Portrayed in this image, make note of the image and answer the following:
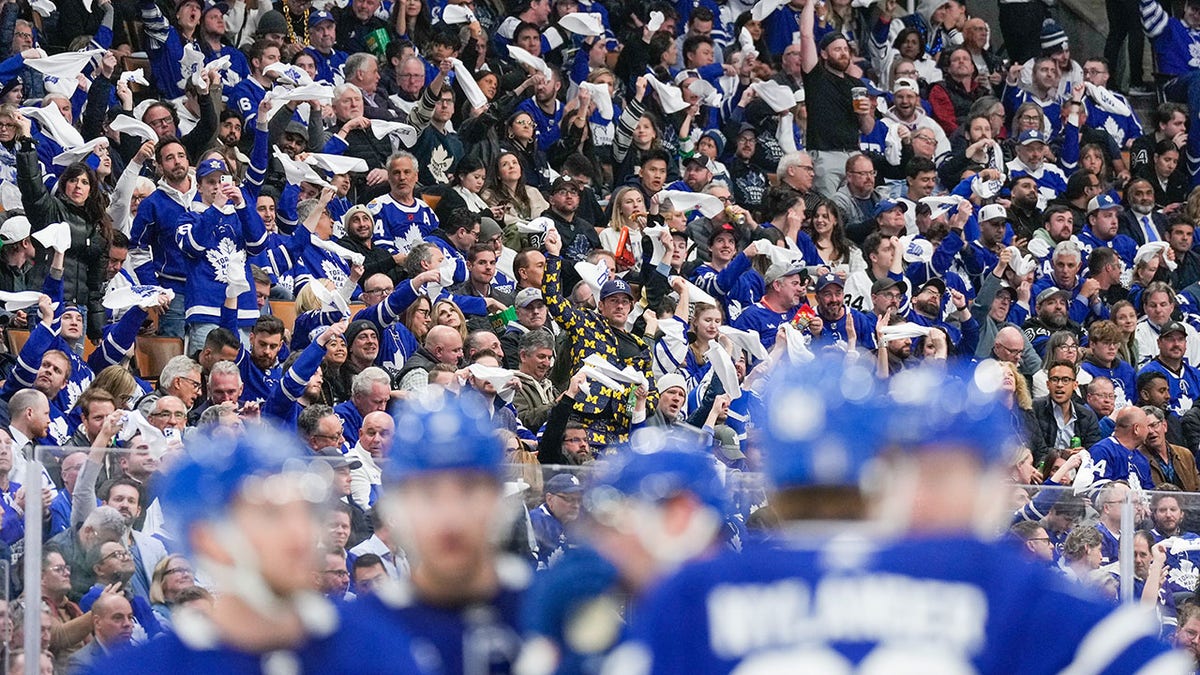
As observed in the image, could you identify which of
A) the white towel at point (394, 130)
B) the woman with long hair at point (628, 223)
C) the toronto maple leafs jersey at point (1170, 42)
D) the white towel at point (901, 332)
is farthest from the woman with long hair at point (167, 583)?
the toronto maple leafs jersey at point (1170, 42)

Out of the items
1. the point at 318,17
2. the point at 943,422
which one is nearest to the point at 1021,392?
the point at 318,17

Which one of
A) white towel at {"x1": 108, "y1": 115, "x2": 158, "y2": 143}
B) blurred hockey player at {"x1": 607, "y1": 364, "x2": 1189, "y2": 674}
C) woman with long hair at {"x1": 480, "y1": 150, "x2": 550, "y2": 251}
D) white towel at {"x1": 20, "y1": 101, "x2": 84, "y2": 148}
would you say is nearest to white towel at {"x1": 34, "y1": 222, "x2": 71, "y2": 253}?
white towel at {"x1": 20, "y1": 101, "x2": 84, "y2": 148}

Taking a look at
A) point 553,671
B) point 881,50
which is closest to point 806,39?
point 881,50

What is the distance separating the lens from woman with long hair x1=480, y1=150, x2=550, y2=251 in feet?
40.6

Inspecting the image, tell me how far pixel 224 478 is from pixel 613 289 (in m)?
7.69

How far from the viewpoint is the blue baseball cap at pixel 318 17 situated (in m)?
13.4

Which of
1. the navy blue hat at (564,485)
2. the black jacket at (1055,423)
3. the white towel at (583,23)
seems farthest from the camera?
the white towel at (583,23)

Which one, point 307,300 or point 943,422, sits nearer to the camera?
point 943,422

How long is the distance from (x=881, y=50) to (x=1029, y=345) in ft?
17.1

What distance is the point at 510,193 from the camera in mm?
12406

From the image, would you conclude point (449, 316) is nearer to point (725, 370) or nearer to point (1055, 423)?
A: point (725, 370)

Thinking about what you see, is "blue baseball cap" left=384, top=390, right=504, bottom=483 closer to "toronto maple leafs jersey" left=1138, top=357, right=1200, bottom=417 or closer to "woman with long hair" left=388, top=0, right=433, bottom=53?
"toronto maple leafs jersey" left=1138, top=357, right=1200, bottom=417

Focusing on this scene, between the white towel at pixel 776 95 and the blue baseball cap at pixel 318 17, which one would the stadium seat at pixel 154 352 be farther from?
the white towel at pixel 776 95

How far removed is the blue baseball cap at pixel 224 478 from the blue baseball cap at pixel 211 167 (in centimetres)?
760
